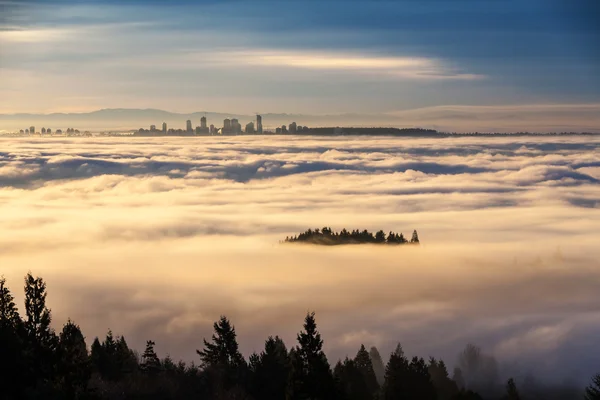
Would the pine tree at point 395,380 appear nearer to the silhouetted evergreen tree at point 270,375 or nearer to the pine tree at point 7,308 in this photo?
the silhouetted evergreen tree at point 270,375

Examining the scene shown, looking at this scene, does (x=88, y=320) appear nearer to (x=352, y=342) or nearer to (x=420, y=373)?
(x=352, y=342)

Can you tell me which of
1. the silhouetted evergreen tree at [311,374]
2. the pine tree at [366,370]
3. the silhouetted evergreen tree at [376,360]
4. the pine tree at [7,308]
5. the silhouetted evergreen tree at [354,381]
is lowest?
the silhouetted evergreen tree at [376,360]

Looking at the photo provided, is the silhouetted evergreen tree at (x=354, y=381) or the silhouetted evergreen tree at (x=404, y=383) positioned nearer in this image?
the silhouetted evergreen tree at (x=404, y=383)

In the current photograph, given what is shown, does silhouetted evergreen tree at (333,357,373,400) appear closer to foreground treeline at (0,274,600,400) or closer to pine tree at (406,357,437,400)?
foreground treeline at (0,274,600,400)

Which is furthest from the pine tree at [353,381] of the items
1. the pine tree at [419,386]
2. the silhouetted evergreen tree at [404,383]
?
the pine tree at [419,386]

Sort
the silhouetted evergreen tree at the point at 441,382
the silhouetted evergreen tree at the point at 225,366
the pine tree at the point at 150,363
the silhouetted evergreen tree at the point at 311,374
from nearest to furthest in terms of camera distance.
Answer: the silhouetted evergreen tree at the point at 311,374
the silhouetted evergreen tree at the point at 225,366
the pine tree at the point at 150,363
the silhouetted evergreen tree at the point at 441,382

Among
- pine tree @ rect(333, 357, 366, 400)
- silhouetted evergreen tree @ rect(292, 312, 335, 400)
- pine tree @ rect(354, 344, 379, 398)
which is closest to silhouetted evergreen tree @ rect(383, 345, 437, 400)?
pine tree @ rect(333, 357, 366, 400)
